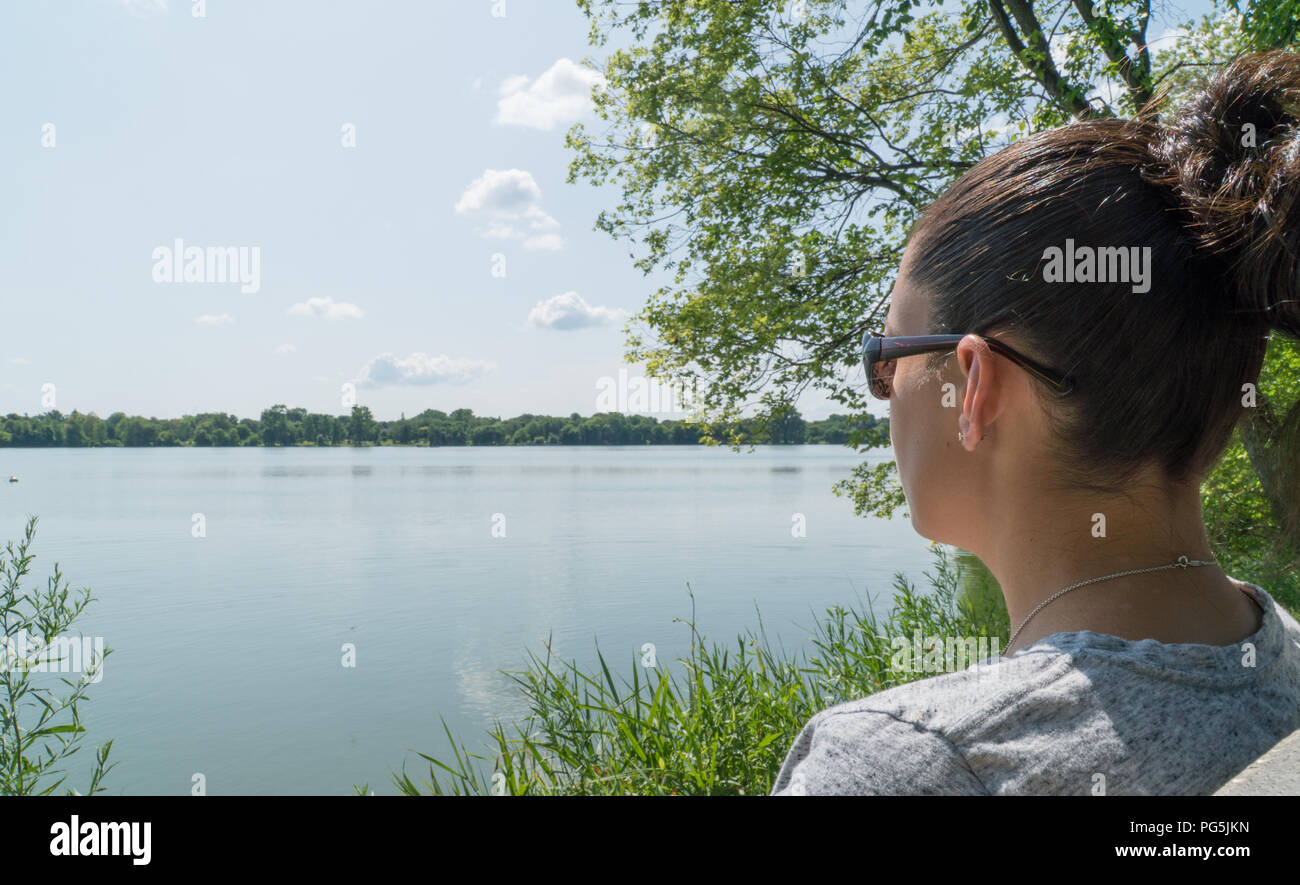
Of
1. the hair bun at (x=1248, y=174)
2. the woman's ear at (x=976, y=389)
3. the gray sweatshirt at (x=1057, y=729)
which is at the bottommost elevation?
the gray sweatshirt at (x=1057, y=729)

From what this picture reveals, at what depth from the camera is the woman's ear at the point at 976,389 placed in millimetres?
1060

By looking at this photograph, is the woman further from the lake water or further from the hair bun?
the lake water

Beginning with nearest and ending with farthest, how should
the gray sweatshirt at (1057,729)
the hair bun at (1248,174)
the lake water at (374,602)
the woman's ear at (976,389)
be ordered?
the gray sweatshirt at (1057,729)
the hair bun at (1248,174)
the woman's ear at (976,389)
the lake water at (374,602)

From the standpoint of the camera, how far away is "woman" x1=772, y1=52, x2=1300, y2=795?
85cm

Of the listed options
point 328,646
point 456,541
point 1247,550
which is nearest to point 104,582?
point 328,646

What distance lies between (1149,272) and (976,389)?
0.75ft

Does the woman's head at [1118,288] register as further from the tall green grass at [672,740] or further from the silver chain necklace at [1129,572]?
the tall green grass at [672,740]

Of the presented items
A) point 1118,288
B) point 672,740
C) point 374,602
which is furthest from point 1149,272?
point 374,602

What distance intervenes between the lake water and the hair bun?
4.93 m

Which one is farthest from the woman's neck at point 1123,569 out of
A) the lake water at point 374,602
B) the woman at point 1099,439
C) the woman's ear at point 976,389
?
the lake water at point 374,602

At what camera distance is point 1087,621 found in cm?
101
